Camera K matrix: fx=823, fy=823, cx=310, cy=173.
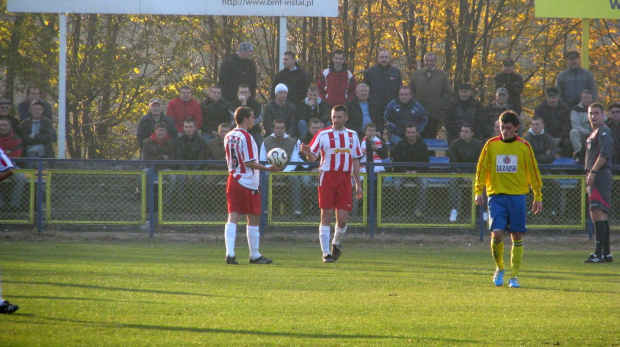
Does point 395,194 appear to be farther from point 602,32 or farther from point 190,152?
point 602,32

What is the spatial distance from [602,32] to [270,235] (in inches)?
632

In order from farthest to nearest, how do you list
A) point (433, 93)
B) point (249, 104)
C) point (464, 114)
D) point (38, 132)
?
point (433, 93), point (464, 114), point (249, 104), point (38, 132)

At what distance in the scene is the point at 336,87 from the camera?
1728 cm

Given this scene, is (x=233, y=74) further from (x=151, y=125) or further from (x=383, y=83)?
(x=383, y=83)

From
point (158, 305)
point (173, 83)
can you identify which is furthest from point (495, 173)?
point (173, 83)

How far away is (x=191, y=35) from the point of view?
77.3 feet

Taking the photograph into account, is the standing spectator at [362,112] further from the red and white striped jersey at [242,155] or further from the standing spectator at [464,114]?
the red and white striped jersey at [242,155]

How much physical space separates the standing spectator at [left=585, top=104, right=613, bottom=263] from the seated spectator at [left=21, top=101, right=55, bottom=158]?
10285mm

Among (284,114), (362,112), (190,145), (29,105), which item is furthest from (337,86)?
(29,105)

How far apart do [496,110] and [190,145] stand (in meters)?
6.24

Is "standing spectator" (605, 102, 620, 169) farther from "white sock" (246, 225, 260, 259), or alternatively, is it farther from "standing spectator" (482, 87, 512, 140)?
"white sock" (246, 225, 260, 259)

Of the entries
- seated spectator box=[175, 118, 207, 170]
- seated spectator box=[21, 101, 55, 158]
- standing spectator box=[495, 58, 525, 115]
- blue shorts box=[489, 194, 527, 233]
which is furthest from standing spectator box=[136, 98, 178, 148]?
blue shorts box=[489, 194, 527, 233]

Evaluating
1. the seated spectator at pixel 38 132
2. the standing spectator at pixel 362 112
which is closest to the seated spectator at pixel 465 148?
the standing spectator at pixel 362 112

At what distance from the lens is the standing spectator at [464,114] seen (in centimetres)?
1684
